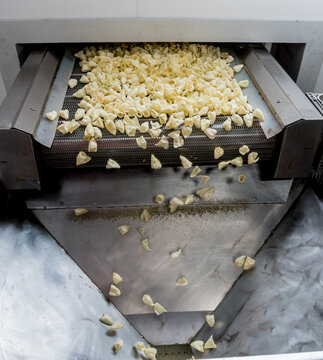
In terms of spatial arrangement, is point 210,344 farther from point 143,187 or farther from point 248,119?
point 248,119

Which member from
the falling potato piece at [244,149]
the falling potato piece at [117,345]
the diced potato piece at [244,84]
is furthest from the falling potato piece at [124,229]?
the diced potato piece at [244,84]

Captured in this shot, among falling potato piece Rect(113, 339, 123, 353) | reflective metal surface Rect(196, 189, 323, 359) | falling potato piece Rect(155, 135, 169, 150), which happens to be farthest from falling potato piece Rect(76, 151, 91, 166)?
reflective metal surface Rect(196, 189, 323, 359)

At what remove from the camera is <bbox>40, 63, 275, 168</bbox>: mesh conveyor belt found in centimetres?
130

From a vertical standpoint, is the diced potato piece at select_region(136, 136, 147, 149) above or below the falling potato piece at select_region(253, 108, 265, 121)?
below

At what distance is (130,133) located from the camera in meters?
1.31

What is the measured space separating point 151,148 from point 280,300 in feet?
2.24

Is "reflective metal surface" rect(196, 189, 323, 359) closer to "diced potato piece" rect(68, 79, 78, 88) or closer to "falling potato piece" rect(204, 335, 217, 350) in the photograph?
"falling potato piece" rect(204, 335, 217, 350)

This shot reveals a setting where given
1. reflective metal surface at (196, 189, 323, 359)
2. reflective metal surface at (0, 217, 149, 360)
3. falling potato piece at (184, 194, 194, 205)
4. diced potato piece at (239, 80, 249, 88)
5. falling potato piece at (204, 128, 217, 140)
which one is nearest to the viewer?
reflective metal surface at (0, 217, 149, 360)

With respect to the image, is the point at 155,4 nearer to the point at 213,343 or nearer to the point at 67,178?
the point at 67,178

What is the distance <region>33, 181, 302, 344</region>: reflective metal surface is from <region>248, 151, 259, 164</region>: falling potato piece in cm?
19

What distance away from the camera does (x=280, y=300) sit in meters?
1.30

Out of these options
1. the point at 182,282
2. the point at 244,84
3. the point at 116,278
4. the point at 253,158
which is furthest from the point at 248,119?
the point at 116,278

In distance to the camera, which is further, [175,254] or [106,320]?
[175,254]

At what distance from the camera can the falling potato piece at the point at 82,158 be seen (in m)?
1.30
